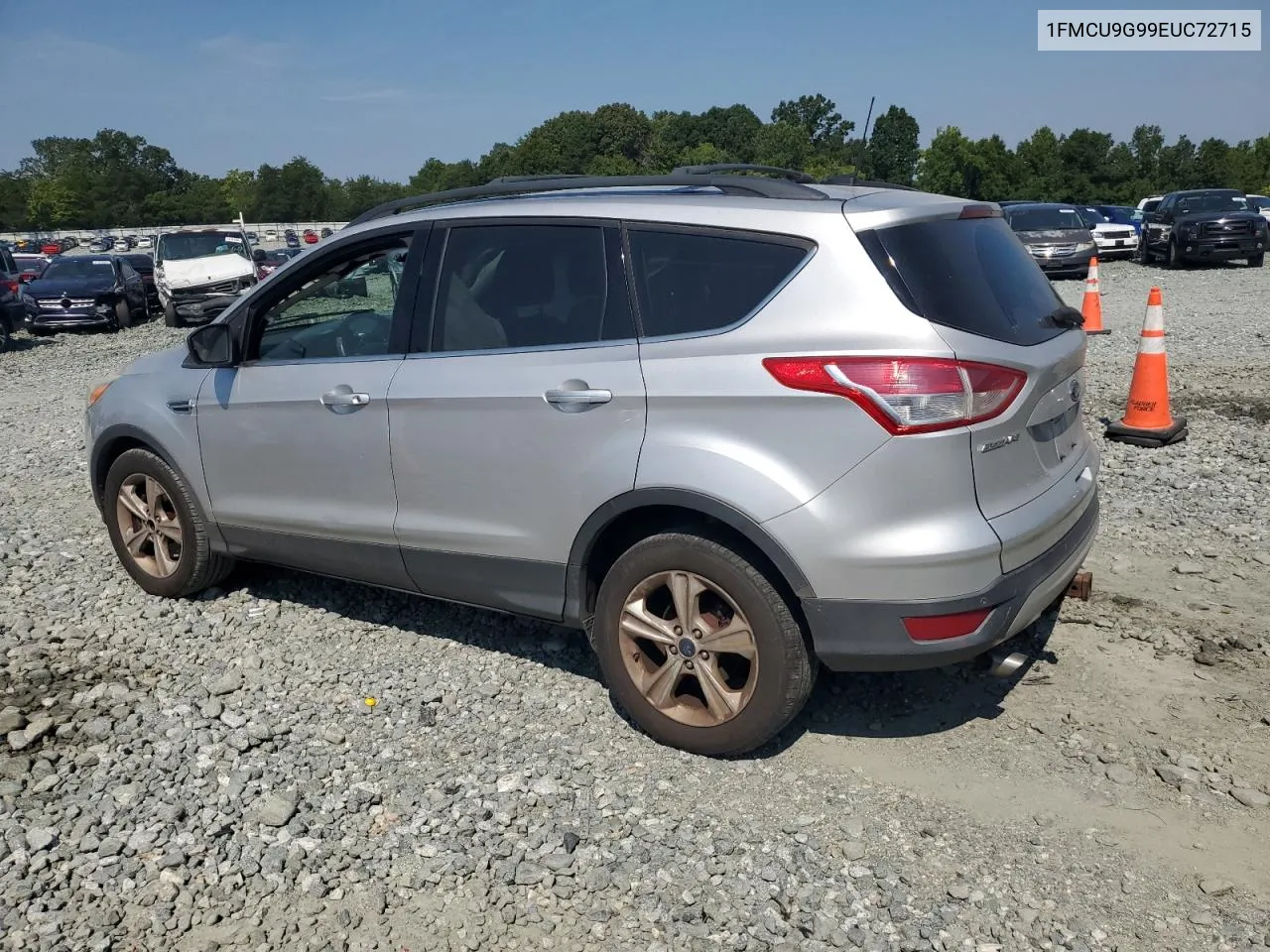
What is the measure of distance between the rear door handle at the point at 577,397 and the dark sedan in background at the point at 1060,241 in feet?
65.8

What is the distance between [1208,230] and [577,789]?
24.1 m

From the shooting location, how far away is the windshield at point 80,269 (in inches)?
840

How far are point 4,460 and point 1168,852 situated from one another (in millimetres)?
9054

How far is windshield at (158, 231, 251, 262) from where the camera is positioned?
21.8 meters

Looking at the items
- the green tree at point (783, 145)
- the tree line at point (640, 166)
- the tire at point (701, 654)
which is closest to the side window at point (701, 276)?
the tire at point (701, 654)

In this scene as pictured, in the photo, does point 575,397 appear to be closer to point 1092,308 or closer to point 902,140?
Answer: point 1092,308

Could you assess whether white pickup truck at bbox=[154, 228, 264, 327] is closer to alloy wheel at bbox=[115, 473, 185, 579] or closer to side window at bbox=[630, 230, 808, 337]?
alloy wheel at bbox=[115, 473, 185, 579]

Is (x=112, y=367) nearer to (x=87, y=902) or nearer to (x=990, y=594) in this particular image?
(x=87, y=902)

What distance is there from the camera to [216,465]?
15.9 feet

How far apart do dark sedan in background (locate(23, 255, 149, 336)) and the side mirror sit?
1805cm

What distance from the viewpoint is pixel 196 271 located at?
2133 centimetres

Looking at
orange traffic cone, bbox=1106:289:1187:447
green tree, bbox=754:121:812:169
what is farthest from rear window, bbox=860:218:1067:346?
green tree, bbox=754:121:812:169

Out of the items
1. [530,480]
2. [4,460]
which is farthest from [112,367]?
[530,480]

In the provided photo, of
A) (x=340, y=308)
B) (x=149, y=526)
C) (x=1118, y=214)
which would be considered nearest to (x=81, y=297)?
(x=149, y=526)
